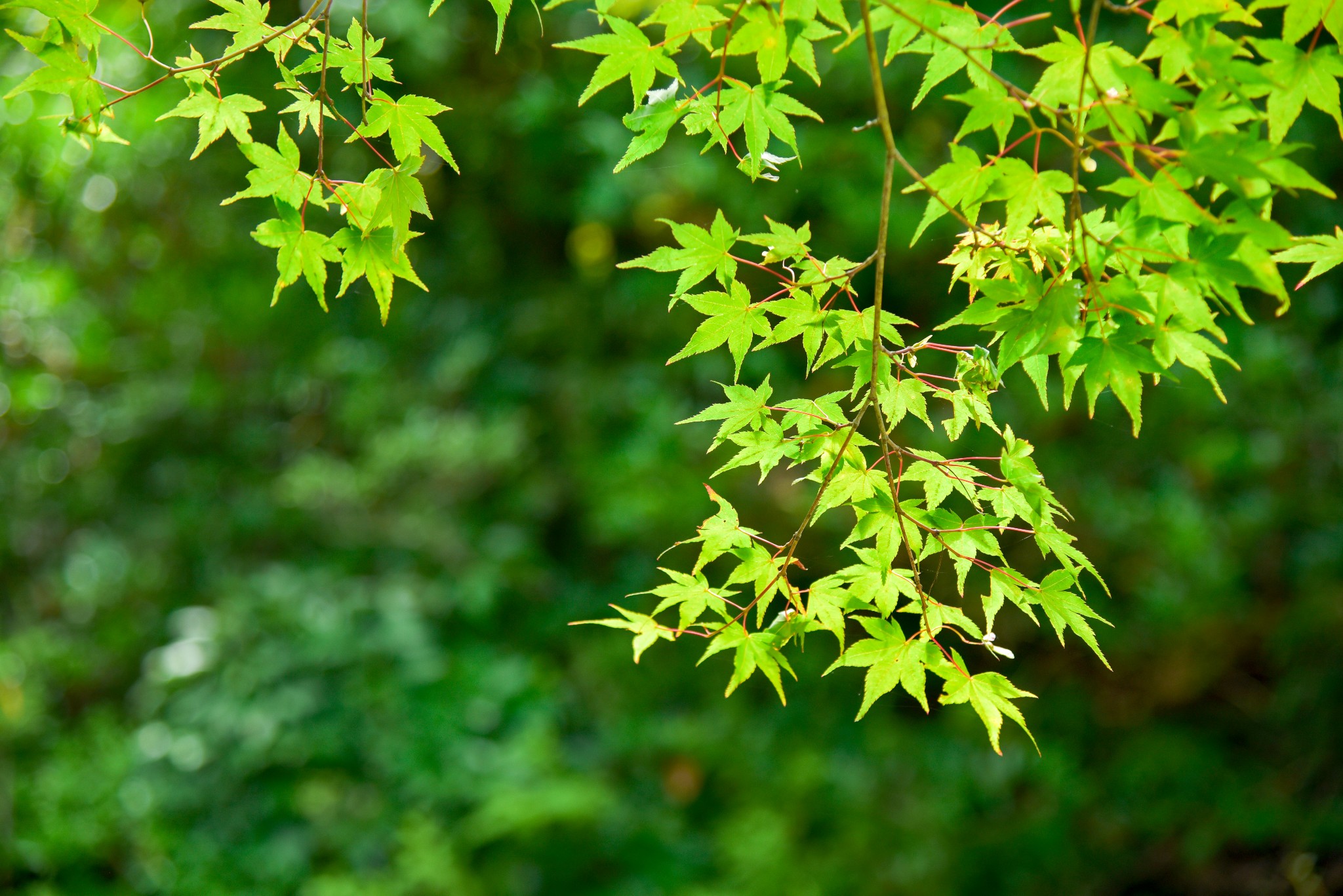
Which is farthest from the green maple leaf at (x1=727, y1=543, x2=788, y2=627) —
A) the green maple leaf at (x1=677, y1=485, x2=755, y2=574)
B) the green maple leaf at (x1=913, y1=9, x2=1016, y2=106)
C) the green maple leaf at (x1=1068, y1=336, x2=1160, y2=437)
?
the green maple leaf at (x1=913, y1=9, x2=1016, y2=106)

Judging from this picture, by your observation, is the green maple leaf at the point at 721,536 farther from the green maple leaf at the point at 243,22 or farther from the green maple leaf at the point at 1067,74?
the green maple leaf at the point at 243,22

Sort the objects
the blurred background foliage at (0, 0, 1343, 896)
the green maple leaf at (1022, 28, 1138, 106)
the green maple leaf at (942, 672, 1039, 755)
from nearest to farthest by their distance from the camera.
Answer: the green maple leaf at (1022, 28, 1138, 106), the green maple leaf at (942, 672, 1039, 755), the blurred background foliage at (0, 0, 1343, 896)

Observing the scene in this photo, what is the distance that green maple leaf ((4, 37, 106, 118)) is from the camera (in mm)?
820

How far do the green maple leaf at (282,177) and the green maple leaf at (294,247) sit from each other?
14mm

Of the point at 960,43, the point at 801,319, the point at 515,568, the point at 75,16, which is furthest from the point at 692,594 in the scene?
the point at 515,568

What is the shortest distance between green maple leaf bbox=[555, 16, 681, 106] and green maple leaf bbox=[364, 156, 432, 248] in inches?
6.3

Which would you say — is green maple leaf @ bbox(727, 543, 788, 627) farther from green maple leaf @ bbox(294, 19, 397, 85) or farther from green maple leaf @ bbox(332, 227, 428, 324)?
green maple leaf @ bbox(294, 19, 397, 85)

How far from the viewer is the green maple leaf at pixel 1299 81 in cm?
72

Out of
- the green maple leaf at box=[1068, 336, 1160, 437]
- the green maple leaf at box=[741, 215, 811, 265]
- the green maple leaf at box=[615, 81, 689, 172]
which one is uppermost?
the green maple leaf at box=[615, 81, 689, 172]

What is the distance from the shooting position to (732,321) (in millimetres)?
851

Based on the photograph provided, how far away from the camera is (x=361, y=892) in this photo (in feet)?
7.66

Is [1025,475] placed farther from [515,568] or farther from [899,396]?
[515,568]

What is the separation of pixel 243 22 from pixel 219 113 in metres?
0.09

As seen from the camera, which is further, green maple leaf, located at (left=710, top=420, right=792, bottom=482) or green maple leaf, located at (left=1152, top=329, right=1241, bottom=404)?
green maple leaf, located at (left=710, top=420, right=792, bottom=482)
